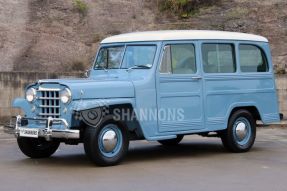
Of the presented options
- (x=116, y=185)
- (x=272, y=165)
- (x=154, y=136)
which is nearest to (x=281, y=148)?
(x=272, y=165)

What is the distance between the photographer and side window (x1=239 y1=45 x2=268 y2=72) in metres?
12.9

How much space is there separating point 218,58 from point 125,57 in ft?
6.46

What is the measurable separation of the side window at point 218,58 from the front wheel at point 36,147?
10.9 ft

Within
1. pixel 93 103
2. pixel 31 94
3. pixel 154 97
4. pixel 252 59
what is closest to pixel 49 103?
pixel 31 94

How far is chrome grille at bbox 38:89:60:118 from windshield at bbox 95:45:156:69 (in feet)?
5.44

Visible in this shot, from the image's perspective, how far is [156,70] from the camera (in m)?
11.2

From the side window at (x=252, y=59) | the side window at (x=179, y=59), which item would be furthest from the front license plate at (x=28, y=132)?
the side window at (x=252, y=59)

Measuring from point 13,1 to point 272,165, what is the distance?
1645 cm

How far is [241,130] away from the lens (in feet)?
41.3

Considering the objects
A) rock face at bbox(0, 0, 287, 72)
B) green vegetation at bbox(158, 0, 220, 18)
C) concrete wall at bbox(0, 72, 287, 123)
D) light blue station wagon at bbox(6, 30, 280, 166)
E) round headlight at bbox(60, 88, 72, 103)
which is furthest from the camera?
green vegetation at bbox(158, 0, 220, 18)

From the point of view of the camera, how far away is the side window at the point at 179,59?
11438 mm

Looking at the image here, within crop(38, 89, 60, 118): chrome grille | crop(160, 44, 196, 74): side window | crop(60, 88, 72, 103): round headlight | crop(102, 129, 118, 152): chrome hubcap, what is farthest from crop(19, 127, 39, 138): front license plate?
crop(160, 44, 196, 74): side window

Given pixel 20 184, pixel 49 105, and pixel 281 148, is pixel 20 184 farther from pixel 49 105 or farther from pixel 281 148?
pixel 281 148

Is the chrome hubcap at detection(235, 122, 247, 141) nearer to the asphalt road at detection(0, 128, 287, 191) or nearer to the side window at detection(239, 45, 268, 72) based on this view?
the asphalt road at detection(0, 128, 287, 191)
